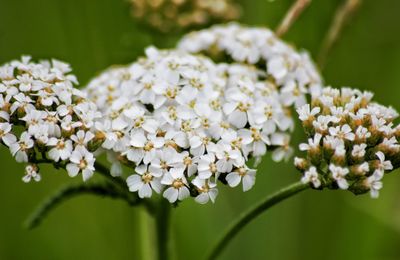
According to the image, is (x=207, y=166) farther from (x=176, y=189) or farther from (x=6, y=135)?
(x=6, y=135)

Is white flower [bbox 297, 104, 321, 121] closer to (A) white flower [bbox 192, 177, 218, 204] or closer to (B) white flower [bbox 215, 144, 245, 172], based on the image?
(B) white flower [bbox 215, 144, 245, 172]

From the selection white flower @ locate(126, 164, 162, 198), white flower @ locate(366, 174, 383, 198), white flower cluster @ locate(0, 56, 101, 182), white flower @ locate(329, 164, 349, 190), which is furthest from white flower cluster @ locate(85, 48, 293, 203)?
white flower @ locate(366, 174, 383, 198)

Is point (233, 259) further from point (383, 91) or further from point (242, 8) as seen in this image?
point (242, 8)

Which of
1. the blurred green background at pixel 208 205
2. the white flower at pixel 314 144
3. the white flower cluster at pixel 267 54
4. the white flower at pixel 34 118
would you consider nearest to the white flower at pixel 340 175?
the white flower at pixel 314 144

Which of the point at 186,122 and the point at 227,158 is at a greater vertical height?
the point at 186,122

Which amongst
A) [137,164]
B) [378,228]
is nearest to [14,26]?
[137,164]

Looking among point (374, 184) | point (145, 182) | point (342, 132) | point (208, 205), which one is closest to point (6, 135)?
point (145, 182)
